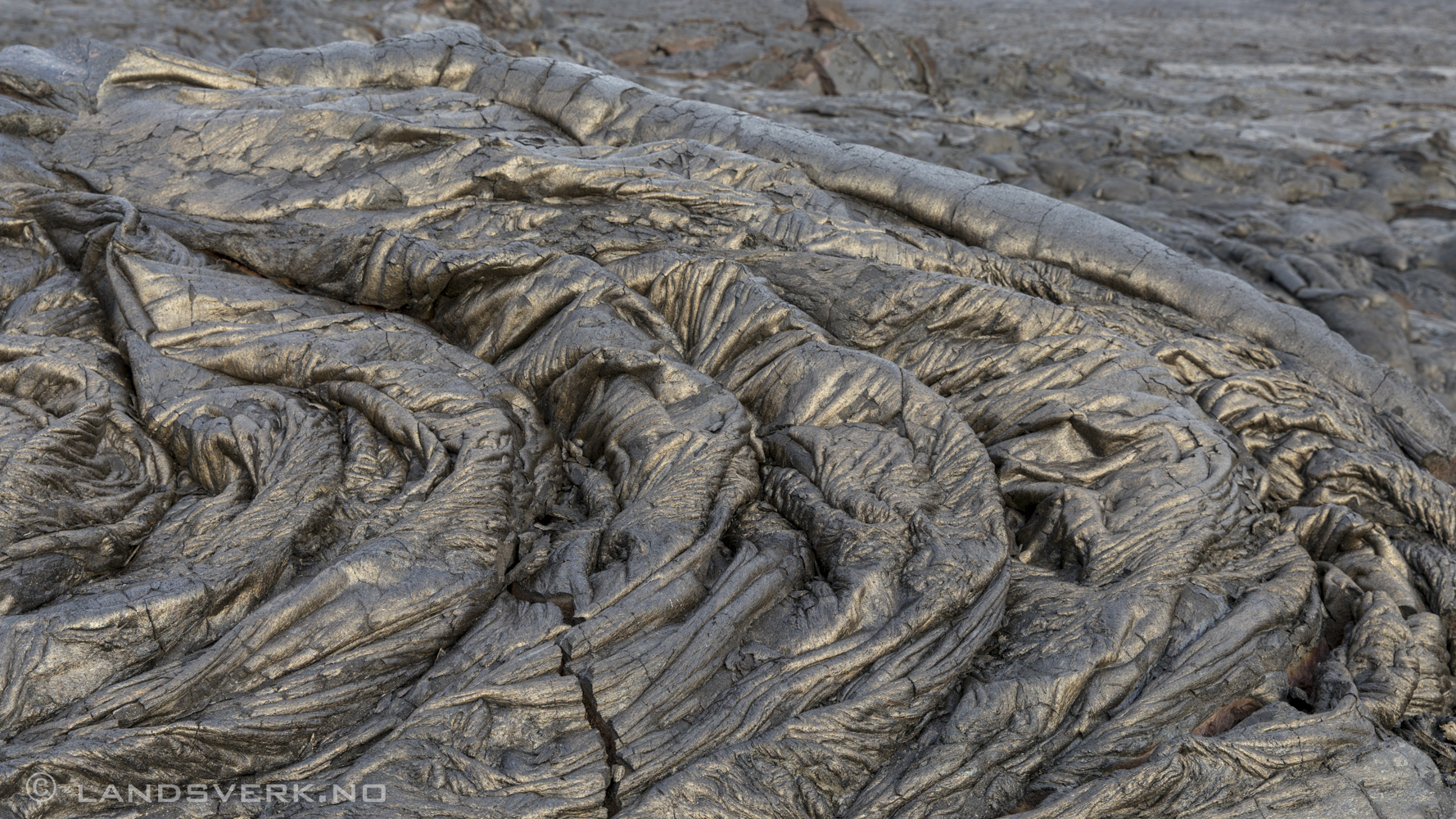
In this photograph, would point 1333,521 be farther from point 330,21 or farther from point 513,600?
point 330,21

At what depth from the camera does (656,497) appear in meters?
3.03

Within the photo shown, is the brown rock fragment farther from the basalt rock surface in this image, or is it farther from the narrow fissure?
the narrow fissure

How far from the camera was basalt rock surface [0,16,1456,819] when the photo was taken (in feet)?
8.29

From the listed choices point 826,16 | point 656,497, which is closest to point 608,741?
point 656,497

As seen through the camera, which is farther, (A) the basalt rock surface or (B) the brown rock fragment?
(B) the brown rock fragment

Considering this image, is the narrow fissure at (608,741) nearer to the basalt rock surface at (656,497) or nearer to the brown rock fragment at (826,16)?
the basalt rock surface at (656,497)

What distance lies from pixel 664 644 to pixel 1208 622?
1.65m

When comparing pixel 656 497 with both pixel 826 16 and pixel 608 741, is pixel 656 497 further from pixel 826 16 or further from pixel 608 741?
pixel 826 16

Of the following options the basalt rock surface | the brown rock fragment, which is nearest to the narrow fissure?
the basalt rock surface

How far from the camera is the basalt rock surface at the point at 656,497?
253cm

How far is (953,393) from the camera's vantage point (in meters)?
3.71

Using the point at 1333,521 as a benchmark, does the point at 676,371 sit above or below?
below

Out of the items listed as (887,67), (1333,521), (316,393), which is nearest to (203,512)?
(316,393)

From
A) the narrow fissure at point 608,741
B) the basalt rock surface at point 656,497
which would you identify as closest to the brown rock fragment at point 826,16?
the basalt rock surface at point 656,497
